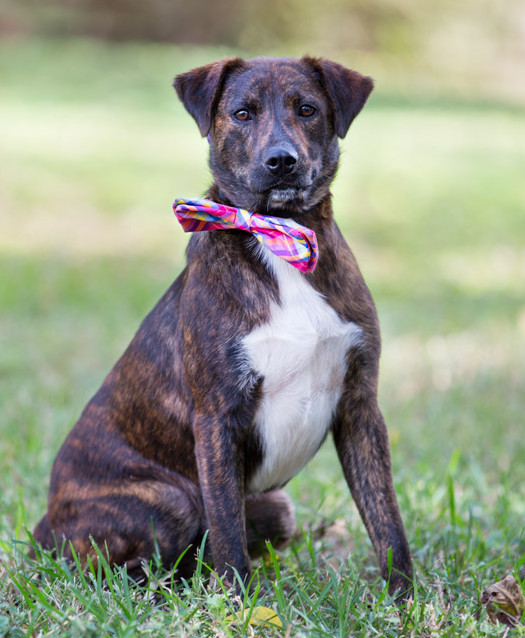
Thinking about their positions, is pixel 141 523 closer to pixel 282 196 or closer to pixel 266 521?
pixel 266 521

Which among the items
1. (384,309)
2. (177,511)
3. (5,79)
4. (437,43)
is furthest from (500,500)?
(437,43)

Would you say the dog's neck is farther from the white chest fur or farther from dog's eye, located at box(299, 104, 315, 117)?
dog's eye, located at box(299, 104, 315, 117)

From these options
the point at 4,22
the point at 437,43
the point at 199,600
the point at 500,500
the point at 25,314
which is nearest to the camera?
the point at 199,600

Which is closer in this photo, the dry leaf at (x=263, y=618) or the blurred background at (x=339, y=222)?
the dry leaf at (x=263, y=618)

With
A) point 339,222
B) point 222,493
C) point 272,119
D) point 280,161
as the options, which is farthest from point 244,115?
point 339,222

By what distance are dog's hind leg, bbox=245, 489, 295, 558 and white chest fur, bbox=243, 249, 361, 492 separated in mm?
462

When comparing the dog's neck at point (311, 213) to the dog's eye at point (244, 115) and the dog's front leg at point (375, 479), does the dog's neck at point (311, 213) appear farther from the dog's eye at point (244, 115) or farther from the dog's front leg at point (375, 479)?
the dog's front leg at point (375, 479)

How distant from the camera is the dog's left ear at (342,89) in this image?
300 centimetres

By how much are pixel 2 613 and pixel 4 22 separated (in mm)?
23100

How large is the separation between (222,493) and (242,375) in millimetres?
380

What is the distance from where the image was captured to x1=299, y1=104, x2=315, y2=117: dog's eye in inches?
116

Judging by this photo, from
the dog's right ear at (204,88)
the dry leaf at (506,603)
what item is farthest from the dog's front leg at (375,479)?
the dog's right ear at (204,88)

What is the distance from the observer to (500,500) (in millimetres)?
3811

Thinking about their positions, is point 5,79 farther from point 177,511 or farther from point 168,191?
point 177,511
